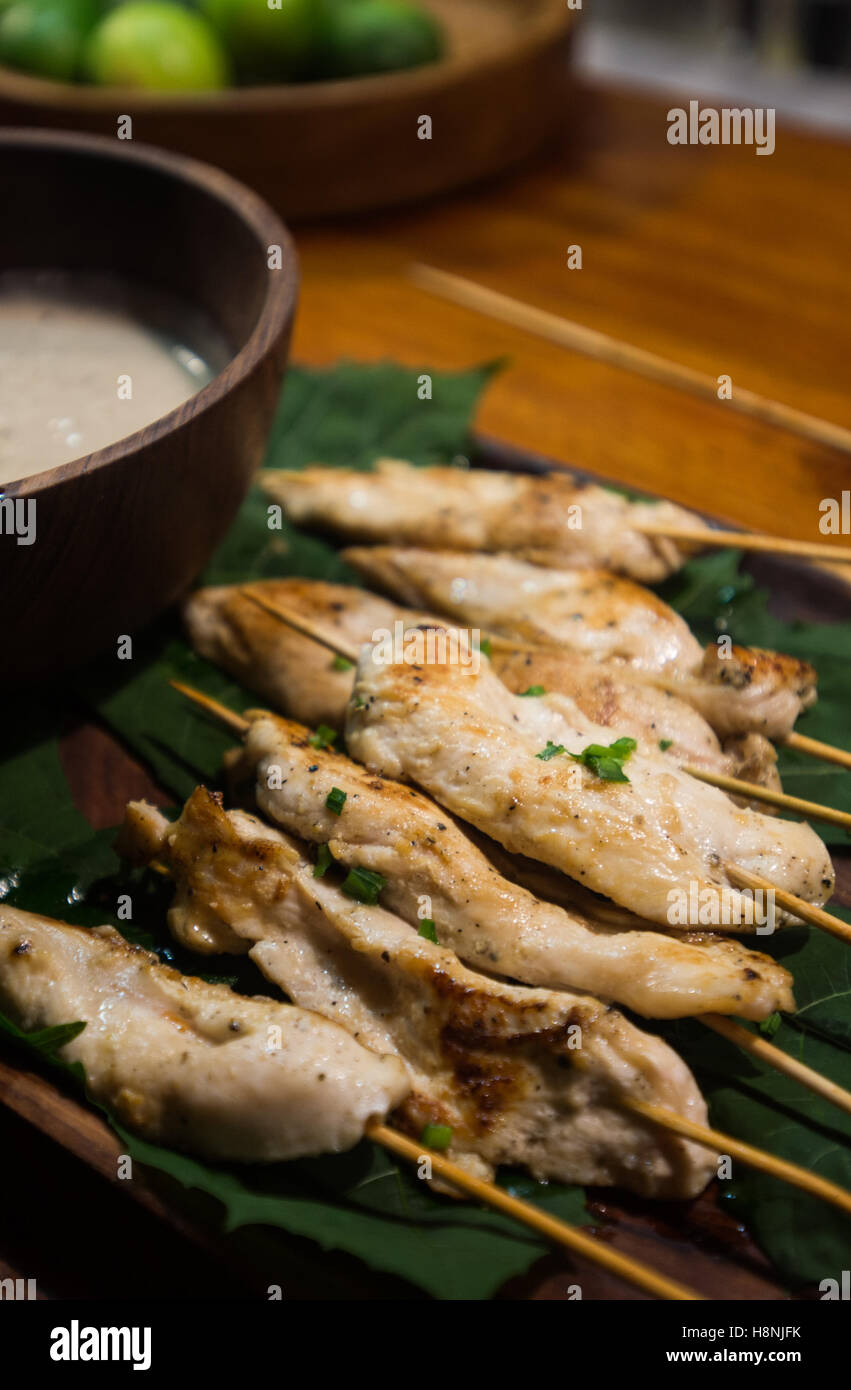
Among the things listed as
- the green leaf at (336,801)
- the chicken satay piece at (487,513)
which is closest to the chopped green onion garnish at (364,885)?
the green leaf at (336,801)

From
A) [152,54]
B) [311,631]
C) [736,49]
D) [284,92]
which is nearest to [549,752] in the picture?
[311,631]

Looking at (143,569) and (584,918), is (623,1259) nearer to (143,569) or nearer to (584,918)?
(584,918)

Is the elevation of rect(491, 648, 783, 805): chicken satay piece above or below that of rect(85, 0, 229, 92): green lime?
below

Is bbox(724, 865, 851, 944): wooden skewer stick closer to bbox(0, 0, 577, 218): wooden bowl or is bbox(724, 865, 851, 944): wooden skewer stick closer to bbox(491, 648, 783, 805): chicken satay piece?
bbox(491, 648, 783, 805): chicken satay piece

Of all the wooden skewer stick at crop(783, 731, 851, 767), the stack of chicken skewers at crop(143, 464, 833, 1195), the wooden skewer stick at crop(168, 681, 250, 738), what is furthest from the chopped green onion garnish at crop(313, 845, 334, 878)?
the wooden skewer stick at crop(783, 731, 851, 767)

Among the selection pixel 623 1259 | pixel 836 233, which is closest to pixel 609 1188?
pixel 623 1259

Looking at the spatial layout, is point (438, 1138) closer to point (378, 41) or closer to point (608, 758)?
point (608, 758)
